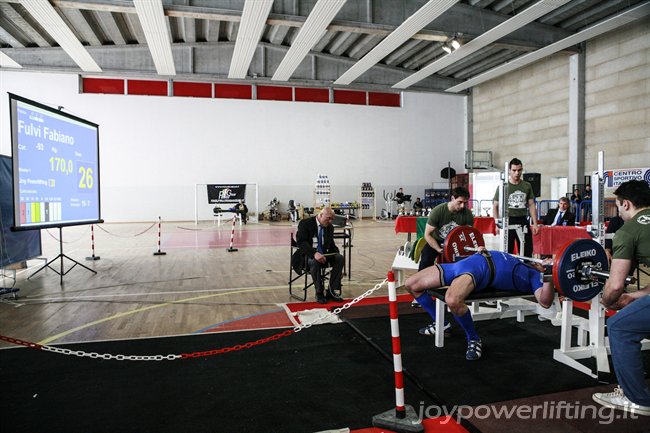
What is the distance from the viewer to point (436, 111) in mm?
19969

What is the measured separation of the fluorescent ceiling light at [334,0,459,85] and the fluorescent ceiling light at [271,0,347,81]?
2060 millimetres

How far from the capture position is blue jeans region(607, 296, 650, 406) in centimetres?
220

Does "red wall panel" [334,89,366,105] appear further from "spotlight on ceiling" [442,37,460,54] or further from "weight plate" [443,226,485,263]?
"weight plate" [443,226,485,263]

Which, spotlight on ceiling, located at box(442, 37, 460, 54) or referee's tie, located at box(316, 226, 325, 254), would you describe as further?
spotlight on ceiling, located at box(442, 37, 460, 54)

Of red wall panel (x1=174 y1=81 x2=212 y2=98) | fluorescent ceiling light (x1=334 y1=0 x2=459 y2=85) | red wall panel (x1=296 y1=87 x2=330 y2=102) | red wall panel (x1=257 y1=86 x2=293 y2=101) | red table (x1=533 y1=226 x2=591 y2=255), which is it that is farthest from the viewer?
red wall panel (x1=296 y1=87 x2=330 y2=102)

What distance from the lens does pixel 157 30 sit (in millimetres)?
12016

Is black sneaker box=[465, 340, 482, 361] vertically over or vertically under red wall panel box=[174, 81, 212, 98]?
under

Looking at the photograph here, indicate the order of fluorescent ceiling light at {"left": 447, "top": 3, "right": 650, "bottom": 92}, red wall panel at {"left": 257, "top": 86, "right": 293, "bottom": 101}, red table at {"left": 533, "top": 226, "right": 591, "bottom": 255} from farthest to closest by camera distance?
red wall panel at {"left": 257, "top": 86, "right": 293, "bottom": 101} → fluorescent ceiling light at {"left": 447, "top": 3, "right": 650, "bottom": 92} → red table at {"left": 533, "top": 226, "right": 591, "bottom": 255}

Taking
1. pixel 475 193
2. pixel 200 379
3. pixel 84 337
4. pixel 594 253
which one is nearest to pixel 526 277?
pixel 594 253

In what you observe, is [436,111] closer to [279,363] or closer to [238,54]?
[238,54]

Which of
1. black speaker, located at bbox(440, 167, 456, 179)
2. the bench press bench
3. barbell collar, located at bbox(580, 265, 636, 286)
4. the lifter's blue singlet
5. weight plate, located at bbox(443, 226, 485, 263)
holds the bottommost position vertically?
the bench press bench

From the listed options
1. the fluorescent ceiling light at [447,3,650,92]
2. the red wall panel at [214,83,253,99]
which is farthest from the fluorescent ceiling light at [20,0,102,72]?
the fluorescent ceiling light at [447,3,650,92]

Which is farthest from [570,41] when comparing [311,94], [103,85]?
[103,85]

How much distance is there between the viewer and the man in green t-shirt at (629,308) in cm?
223
